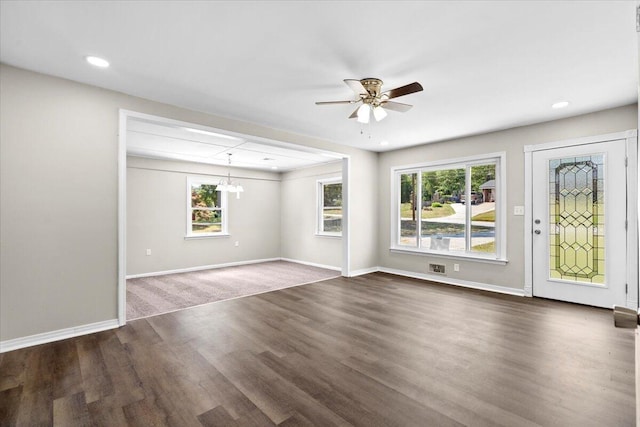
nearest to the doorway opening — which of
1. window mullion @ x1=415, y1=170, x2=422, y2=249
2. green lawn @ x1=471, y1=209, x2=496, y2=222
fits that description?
window mullion @ x1=415, y1=170, x2=422, y2=249

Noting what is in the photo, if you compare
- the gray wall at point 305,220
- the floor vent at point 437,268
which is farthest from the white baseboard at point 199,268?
the floor vent at point 437,268

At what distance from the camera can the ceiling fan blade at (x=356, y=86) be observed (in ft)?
8.64

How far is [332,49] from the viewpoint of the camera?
8.14 feet

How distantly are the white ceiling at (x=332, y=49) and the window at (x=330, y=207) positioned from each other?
3.51 metres

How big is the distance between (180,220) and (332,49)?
5525 millimetres

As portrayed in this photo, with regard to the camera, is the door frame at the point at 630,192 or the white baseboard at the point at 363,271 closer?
the door frame at the point at 630,192

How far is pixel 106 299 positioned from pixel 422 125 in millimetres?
4553

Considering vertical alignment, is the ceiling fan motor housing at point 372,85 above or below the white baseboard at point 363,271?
above

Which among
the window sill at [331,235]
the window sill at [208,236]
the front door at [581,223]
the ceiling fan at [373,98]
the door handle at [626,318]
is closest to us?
the door handle at [626,318]

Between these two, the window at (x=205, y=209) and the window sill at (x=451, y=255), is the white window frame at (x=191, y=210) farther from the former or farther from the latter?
the window sill at (x=451, y=255)

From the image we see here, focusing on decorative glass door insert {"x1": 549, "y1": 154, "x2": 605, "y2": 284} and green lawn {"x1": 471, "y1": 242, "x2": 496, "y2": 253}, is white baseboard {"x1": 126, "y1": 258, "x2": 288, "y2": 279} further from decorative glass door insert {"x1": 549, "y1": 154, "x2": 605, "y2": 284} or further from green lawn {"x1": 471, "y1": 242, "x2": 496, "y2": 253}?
decorative glass door insert {"x1": 549, "y1": 154, "x2": 605, "y2": 284}

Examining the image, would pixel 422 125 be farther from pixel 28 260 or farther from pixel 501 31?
pixel 28 260

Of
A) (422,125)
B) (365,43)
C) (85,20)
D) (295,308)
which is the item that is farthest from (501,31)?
(295,308)

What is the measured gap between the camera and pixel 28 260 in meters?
2.84
